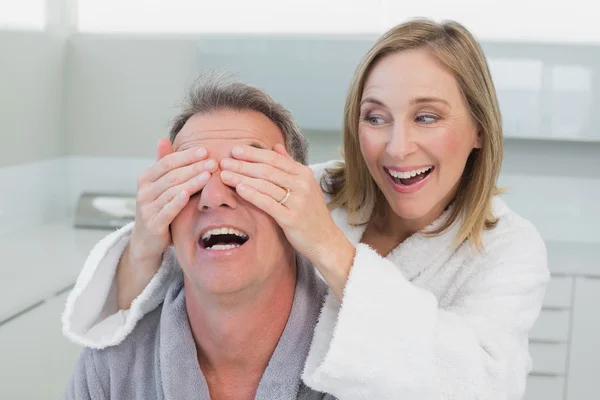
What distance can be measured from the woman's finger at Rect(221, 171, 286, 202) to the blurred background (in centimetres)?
159

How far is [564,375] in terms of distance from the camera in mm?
2766

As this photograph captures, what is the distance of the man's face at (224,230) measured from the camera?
46.0 inches

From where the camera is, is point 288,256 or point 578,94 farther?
point 578,94

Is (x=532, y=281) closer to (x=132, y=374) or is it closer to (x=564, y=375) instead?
(x=132, y=374)

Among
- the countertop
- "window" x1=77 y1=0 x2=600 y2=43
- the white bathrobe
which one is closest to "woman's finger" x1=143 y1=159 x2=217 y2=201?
the white bathrobe

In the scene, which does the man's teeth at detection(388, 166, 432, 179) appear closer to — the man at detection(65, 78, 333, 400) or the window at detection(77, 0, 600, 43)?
the man at detection(65, 78, 333, 400)

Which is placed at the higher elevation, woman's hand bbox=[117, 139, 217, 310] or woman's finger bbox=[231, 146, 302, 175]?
woman's finger bbox=[231, 146, 302, 175]

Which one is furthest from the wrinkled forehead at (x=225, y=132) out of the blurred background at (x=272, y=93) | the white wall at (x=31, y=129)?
the white wall at (x=31, y=129)

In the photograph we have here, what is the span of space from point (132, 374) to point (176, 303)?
15cm

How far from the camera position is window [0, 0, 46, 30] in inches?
109

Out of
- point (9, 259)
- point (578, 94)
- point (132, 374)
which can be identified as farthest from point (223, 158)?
point (578, 94)

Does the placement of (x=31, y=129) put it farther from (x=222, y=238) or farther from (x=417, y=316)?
(x=417, y=316)

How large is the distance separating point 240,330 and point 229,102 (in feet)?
1.34

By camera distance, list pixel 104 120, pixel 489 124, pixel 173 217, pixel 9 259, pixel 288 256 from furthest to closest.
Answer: pixel 104 120 < pixel 9 259 < pixel 489 124 < pixel 288 256 < pixel 173 217
